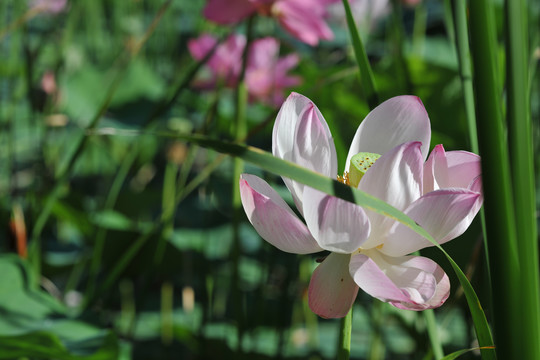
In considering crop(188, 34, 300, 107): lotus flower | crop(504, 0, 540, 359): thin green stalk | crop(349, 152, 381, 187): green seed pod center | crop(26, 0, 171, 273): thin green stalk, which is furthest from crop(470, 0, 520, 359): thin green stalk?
crop(188, 34, 300, 107): lotus flower

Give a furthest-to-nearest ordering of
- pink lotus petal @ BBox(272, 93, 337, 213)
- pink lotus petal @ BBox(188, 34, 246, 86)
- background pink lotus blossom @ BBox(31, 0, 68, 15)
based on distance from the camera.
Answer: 1. background pink lotus blossom @ BBox(31, 0, 68, 15)
2. pink lotus petal @ BBox(188, 34, 246, 86)
3. pink lotus petal @ BBox(272, 93, 337, 213)

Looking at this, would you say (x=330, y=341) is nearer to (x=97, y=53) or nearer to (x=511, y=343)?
(x=511, y=343)

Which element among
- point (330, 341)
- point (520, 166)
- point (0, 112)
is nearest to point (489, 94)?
point (520, 166)

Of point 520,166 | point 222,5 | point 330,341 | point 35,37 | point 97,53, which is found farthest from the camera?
point 35,37

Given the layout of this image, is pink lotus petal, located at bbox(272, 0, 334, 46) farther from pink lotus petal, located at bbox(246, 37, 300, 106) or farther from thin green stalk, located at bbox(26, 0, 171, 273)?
pink lotus petal, located at bbox(246, 37, 300, 106)

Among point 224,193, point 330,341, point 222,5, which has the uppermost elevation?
point 222,5

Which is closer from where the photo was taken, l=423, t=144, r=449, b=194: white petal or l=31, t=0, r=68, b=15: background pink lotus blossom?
l=423, t=144, r=449, b=194: white petal

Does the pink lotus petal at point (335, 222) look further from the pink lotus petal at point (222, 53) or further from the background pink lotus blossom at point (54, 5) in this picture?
the background pink lotus blossom at point (54, 5)
